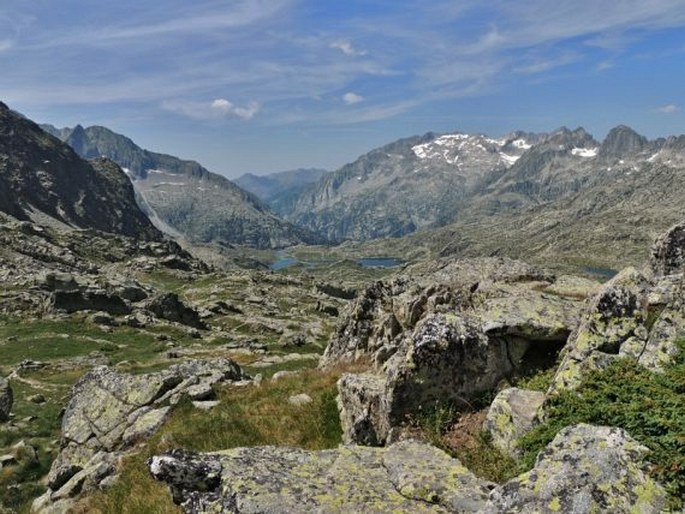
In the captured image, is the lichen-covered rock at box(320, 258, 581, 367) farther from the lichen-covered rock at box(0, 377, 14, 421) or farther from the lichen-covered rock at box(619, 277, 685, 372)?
the lichen-covered rock at box(0, 377, 14, 421)

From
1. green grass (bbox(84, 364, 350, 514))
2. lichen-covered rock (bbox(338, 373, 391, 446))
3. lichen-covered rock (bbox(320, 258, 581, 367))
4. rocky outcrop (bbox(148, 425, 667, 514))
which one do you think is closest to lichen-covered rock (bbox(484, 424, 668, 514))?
rocky outcrop (bbox(148, 425, 667, 514))

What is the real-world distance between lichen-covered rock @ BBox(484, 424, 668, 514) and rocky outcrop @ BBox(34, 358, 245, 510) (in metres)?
14.6

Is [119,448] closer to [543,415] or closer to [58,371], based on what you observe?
[543,415]

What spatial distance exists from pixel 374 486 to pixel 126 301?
269ft

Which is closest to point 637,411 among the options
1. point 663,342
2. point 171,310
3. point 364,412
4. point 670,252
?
point 663,342

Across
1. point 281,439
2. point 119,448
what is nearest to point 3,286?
point 119,448

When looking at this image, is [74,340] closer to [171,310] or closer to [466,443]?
[171,310]

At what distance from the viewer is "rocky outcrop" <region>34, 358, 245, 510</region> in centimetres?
1911

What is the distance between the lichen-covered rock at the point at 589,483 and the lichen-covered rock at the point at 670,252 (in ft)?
54.3

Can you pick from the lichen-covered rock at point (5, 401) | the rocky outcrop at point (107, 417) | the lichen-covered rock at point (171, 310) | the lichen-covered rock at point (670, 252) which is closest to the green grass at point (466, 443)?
the rocky outcrop at point (107, 417)

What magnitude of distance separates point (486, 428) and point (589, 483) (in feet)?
16.5

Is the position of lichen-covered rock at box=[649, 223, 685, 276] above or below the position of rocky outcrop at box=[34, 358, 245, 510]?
above

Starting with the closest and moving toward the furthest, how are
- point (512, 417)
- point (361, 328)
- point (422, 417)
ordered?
point (512, 417)
point (422, 417)
point (361, 328)

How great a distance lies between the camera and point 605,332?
1435cm
